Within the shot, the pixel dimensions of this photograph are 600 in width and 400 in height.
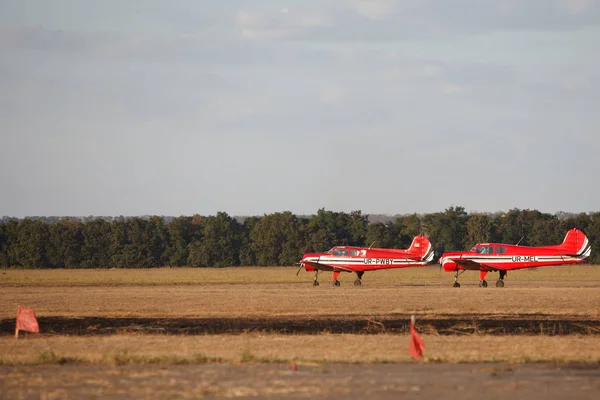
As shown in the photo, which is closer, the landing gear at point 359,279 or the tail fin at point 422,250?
the tail fin at point 422,250

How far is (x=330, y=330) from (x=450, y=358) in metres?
6.70

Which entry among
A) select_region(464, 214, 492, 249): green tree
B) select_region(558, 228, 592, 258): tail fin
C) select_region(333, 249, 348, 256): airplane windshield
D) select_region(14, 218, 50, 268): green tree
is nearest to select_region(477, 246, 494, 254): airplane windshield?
select_region(558, 228, 592, 258): tail fin

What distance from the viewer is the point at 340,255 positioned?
5188 centimetres

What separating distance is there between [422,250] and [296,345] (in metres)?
28.0

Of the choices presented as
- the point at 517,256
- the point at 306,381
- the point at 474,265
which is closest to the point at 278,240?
the point at 474,265

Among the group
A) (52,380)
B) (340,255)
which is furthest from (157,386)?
(340,255)

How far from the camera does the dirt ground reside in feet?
51.5

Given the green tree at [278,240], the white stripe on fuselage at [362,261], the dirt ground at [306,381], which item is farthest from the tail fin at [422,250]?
the green tree at [278,240]

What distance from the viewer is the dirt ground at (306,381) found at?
51.5ft

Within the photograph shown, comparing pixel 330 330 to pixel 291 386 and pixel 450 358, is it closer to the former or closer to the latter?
pixel 450 358

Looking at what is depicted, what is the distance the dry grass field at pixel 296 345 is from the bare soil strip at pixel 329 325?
0.06 metres

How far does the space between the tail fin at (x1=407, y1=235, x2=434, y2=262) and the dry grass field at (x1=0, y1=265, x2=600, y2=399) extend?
31.3 feet

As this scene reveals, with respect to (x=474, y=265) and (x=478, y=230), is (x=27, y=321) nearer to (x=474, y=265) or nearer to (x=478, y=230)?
(x=474, y=265)

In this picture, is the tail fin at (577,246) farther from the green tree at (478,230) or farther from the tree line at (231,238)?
the green tree at (478,230)
